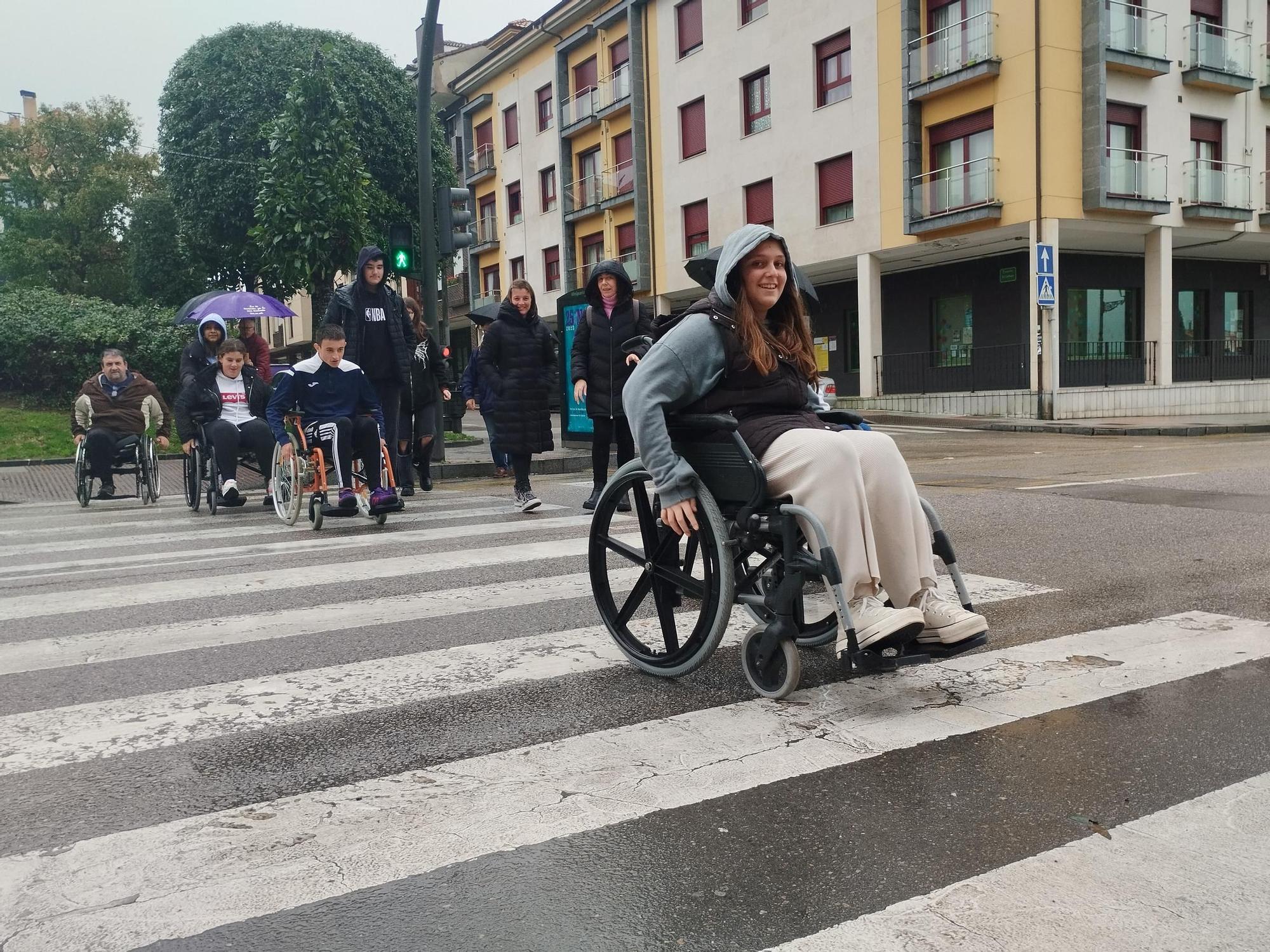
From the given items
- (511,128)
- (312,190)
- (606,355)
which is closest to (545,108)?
(511,128)

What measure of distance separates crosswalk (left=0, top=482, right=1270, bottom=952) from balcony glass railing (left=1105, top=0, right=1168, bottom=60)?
76.5 feet

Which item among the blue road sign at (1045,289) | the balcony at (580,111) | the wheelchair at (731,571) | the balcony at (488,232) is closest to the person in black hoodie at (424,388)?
the wheelchair at (731,571)

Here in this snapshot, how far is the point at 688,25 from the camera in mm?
33125

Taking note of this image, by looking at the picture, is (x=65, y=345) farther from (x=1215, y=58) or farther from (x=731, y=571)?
(x=1215, y=58)

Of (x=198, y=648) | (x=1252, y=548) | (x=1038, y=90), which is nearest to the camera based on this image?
(x=198, y=648)

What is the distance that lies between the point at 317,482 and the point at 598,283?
2.60 metres

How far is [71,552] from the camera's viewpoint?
7520 millimetres

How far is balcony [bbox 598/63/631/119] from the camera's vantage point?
116ft

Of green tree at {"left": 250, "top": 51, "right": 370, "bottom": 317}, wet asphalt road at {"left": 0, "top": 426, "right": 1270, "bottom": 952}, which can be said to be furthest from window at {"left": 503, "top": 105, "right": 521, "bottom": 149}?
wet asphalt road at {"left": 0, "top": 426, "right": 1270, "bottom": 952}

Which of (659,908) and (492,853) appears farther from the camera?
(492,853)

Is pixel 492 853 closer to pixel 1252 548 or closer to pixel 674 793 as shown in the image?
pixel 674 793

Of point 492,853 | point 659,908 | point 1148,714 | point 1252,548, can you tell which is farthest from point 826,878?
point 1252,548

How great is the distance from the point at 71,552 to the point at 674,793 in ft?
20.4

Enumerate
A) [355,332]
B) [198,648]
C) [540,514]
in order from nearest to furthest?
[198,648], [540,514], [355,332]
